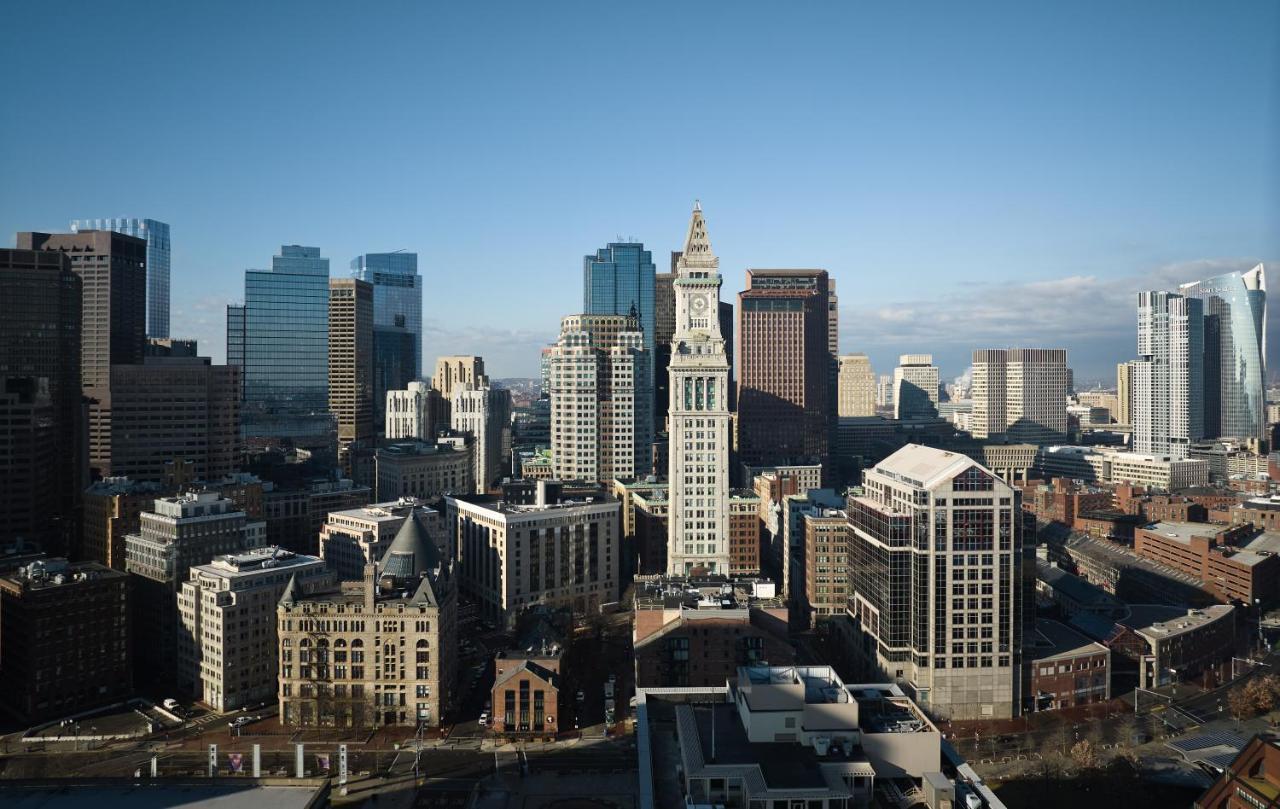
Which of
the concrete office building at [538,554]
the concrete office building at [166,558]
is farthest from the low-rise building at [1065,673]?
the concrete office building at [166,558]

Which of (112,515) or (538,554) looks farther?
(112,515)

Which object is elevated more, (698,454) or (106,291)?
(106,291)

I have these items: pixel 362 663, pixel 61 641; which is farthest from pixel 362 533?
pixel 362 663

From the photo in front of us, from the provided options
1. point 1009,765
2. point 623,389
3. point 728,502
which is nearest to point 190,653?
point 728,502

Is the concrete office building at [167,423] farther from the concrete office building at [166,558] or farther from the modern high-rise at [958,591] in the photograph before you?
the modern high-rise at [958,591]

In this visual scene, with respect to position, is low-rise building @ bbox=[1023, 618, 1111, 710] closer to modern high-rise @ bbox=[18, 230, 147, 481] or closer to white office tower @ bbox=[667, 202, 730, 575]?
white office tower @ bbox=[667, 202, 730, 575]

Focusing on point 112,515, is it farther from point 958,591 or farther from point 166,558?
point 958,591
